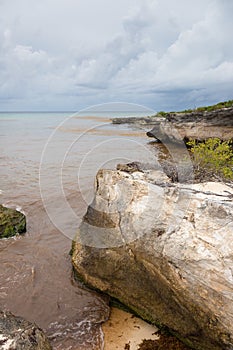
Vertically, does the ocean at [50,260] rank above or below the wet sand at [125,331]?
above

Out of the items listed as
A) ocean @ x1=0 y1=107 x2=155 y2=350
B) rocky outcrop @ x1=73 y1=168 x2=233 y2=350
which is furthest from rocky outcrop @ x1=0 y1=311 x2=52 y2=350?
rocky outcrop @ x1=73 y1=168 x2=233 y2=350

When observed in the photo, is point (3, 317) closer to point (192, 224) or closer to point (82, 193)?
point (192, 224)

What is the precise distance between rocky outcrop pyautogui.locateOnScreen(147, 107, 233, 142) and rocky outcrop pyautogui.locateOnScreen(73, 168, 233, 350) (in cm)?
1619

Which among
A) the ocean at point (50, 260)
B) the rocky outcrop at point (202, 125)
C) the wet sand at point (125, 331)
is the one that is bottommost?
the wet sand at point (125, 331)

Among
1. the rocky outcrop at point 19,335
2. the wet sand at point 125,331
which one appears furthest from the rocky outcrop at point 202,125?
the rocky outcrop at point 19,335

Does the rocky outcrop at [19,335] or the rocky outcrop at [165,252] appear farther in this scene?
the rocky outcrop at [165,252]

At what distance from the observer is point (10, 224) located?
9086mm

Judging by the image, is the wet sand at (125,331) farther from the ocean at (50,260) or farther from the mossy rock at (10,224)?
the mossy rock at (10,224)

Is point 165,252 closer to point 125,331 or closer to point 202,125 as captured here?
point 125,331

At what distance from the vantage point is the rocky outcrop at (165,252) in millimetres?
4723

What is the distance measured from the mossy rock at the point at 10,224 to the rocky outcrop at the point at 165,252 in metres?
2.84

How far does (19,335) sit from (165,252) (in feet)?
8.37

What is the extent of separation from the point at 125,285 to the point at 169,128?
2122 centimetres

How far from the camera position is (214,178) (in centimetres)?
686
